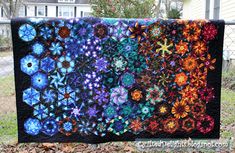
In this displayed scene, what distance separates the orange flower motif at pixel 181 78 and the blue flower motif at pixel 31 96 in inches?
48.0

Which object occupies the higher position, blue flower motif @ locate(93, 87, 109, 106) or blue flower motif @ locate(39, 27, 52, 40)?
blue flower motif @ locate(39, 27, 52, 40)

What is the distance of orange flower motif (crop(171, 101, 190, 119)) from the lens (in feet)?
10.9

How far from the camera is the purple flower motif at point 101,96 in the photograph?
3.22 metres

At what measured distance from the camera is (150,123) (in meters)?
3.34

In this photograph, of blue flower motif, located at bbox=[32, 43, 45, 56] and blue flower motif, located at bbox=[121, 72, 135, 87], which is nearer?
blue flower motif, located at bbox=[32, 43, 45, 56]

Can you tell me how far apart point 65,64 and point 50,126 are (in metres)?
0.56

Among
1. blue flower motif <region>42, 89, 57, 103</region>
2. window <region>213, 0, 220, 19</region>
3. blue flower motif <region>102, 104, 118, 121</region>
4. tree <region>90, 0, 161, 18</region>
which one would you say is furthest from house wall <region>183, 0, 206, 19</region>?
blue flower motif <region>42, 89, 57, 103</region>

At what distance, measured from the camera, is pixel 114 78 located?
127 inches

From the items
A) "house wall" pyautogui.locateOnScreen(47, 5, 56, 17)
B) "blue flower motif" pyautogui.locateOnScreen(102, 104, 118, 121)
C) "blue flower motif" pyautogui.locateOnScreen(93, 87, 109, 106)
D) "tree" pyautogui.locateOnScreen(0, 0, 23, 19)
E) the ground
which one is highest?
"house wall" pyautogui.locateOnScreen(47, 5, 56, 17)

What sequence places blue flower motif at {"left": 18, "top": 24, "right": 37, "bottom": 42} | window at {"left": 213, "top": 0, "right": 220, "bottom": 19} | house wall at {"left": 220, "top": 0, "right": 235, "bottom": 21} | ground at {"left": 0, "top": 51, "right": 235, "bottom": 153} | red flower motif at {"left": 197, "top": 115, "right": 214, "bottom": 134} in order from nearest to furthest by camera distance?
blue flower motif at {"left": 18, "top": 24, "right": 37, "bottom": 42}, red flower motif at {"left": 197, "top": 115, "right": 214, "bottom": 134}, ground at {"left": 0, "top": 51, "right": 235, "bottom": 153}, house wall at {"left": 220, "top": 0, "right": 235, "bottom": 21}, window at {"left": 213, "top": 0, "right": 220, "bottom": 19}

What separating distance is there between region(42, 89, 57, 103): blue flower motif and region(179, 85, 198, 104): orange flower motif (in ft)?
3.68

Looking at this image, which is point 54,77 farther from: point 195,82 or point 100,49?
point 195,82

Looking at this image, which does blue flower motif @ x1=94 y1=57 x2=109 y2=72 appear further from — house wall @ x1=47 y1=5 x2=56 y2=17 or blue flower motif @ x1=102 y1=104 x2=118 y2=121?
house wall @ x1=47 y1=5 x2=56 y2=17

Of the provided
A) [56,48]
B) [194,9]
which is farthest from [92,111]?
[194,9]
